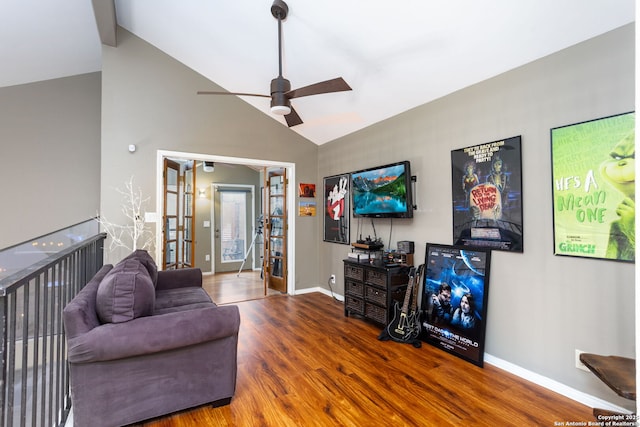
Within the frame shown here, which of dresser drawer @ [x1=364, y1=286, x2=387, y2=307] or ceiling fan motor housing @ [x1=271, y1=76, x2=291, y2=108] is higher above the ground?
ceiling fan motor housing @ [x1=271, y1=76, x2=291, y2=108]

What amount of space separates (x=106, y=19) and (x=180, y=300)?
3.12m

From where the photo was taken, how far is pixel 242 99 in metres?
4.54

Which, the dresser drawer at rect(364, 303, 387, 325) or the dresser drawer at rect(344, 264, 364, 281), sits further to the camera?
the dresser drawer at rect(344, 264, 364, 281)

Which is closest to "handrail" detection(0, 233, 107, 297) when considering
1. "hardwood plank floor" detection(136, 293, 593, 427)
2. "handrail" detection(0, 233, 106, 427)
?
"handrail" detection(0, 233, 106, 427)

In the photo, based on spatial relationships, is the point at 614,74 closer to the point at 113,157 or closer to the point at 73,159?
the point at 113,157

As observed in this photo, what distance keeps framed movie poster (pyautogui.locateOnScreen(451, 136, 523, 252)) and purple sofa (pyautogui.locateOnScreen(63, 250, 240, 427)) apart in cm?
227

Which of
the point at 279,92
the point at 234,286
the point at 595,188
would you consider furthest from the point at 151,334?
the point at 234,286

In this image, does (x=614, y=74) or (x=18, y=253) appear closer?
(x=18, y=253)

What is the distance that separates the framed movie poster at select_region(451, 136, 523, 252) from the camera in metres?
2.53

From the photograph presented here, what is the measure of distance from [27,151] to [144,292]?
12.6 feet

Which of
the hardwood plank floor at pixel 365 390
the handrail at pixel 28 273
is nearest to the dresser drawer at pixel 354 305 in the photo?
the hardwood plank floor at pixel 365 390

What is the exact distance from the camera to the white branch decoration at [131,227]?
145 inches

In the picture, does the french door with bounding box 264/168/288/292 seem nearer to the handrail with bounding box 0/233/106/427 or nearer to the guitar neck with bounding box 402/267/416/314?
the guitar neck with bounding box 402/267/416/314

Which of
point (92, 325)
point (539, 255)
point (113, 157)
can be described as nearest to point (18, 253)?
point (92, 325)
